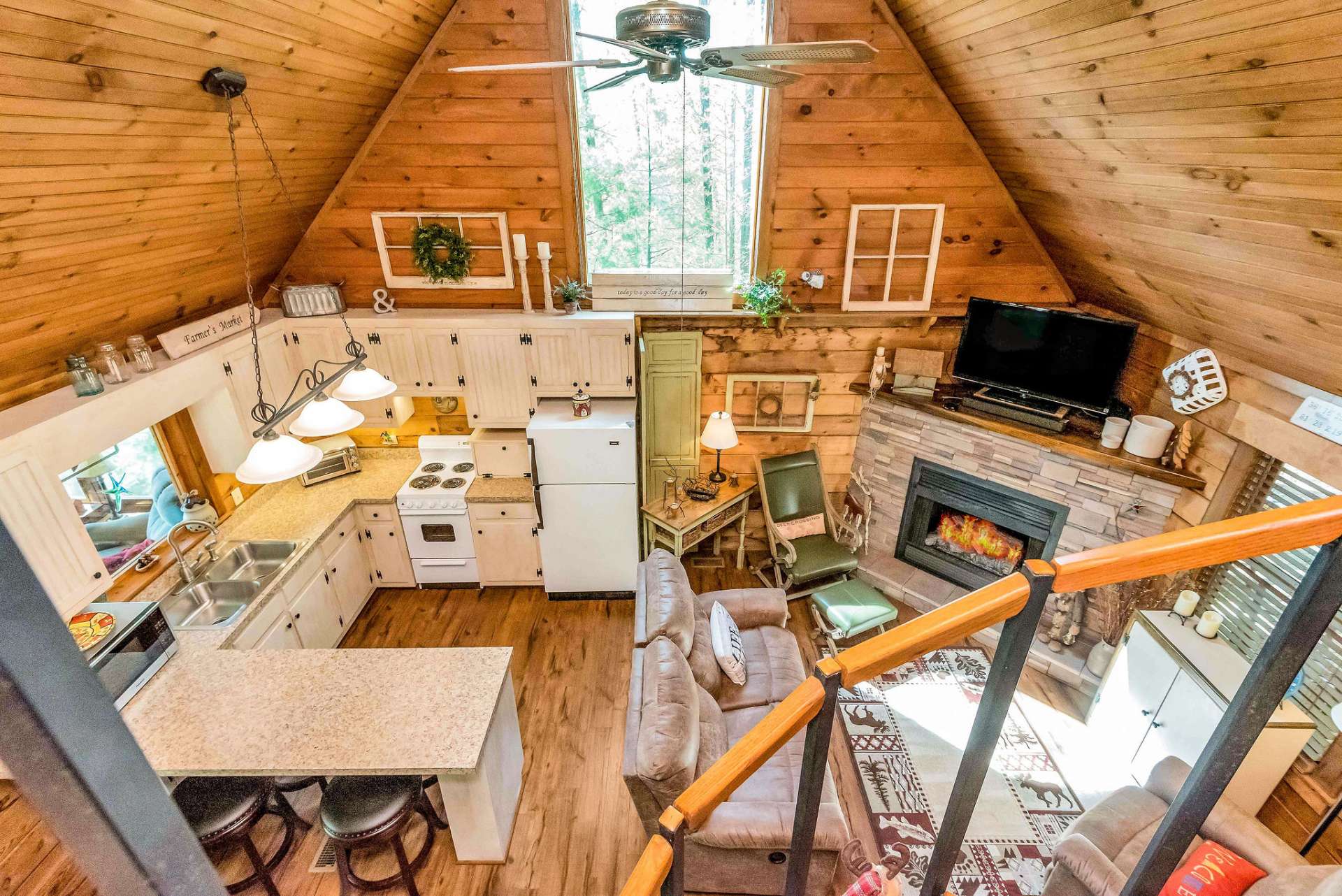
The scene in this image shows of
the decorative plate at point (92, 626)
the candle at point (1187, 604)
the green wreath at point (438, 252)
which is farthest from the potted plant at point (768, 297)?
the decorative plate at point (92, 626)

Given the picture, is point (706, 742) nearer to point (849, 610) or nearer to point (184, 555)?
point (849, 610)

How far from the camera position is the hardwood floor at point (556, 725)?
285 cm

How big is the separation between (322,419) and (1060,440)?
3.88 meters

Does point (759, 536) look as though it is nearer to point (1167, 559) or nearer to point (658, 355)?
point (658, 355)

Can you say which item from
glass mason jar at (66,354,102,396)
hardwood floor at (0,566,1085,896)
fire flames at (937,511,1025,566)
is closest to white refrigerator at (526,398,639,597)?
hardwood floor at (0,566,1085,896)

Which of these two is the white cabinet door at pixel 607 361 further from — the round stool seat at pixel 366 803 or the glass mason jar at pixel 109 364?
the round stool seat at pixel 366 803

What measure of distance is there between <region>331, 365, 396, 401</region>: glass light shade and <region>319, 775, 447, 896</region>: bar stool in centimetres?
157

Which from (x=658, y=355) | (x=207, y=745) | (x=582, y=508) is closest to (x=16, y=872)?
(x=207, y=745)

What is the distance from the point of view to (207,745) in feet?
7.88

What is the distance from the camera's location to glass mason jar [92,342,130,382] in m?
2.77

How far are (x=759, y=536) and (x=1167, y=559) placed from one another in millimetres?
4179

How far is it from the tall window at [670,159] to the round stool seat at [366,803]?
3.17 meters

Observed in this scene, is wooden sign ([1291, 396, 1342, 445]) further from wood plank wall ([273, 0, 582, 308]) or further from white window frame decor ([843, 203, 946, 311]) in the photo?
wood plank wall ([273, 0, 582, 308])

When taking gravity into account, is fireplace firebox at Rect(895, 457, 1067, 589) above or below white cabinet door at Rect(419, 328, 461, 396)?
below
